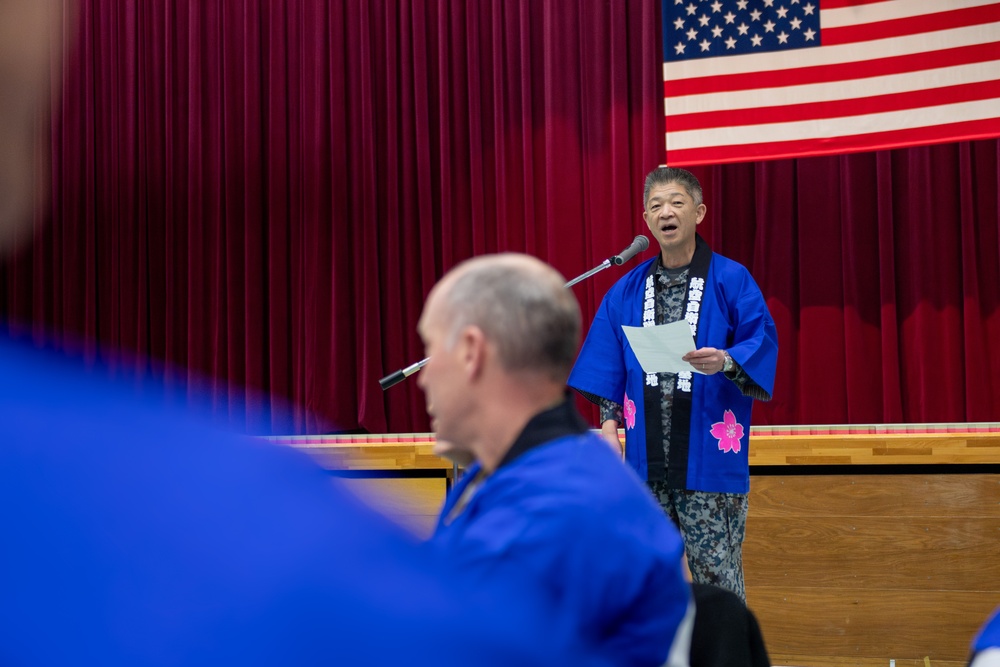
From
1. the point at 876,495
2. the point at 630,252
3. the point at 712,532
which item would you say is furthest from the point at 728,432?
the point at 876,495

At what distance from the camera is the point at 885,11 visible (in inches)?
173

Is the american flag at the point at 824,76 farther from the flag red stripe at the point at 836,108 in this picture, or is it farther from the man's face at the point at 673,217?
the man's face at the point at 673,217

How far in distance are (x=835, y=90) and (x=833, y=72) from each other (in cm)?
8

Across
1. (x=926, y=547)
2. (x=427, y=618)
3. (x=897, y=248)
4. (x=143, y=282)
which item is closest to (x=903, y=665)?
(x=926, y=547)

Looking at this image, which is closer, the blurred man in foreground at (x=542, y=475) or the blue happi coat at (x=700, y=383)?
the blurred man in foreground at (x=542, y=475)

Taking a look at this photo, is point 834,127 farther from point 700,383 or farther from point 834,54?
point 700,383

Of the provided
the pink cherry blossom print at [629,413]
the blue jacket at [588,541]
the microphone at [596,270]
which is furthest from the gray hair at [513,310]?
the pink cherry blossom print at [629,413]

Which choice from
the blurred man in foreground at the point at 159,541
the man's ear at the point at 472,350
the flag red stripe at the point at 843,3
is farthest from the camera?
the flag red stripe at the point at 843,3

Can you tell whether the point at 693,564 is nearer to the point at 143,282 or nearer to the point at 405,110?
the point at 405,110

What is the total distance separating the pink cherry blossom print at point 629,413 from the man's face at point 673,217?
0.47m

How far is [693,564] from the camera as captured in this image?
296cm

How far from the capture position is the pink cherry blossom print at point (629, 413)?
10.4 ft

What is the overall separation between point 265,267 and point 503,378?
529cm

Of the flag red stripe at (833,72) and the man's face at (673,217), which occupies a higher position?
the flag red stripe at (833,72)
